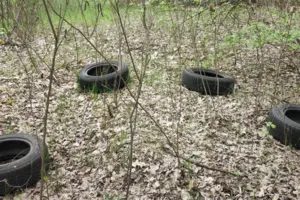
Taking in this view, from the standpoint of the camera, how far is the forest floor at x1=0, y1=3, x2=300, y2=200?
2996mm

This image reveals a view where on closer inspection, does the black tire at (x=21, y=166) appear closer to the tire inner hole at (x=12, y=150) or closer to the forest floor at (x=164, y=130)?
the tire inner hole at (x=12, y=150)

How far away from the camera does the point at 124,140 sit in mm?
3672

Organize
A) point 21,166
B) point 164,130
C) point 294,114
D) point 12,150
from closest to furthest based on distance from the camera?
point 21,166 → point 12,150 → point 164,130 → point 294,114

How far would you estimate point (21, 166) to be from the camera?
2.88m

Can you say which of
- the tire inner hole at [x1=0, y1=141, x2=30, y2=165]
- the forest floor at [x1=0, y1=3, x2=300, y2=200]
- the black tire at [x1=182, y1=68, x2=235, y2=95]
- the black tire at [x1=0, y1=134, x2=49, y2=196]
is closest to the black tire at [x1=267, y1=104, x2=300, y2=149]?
the forest floor at [x1=0, y1=3, x2=300, y2=200]

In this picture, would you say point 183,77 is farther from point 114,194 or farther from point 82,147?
point 114,194

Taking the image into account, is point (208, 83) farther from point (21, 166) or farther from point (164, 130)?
point (21, 166)

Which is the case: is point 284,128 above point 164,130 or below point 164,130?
above

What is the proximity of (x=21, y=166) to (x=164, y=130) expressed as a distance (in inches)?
75.6

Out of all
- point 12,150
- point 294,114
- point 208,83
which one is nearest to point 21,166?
point 12,150

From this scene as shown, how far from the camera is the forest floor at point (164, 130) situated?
9.83 ft

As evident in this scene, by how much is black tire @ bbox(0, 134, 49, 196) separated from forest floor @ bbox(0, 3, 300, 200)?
138mm

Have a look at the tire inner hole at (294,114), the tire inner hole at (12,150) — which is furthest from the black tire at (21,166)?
the tire inner hole at (294,114)

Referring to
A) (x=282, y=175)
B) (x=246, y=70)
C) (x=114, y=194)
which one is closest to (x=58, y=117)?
(x=114, y=194)
